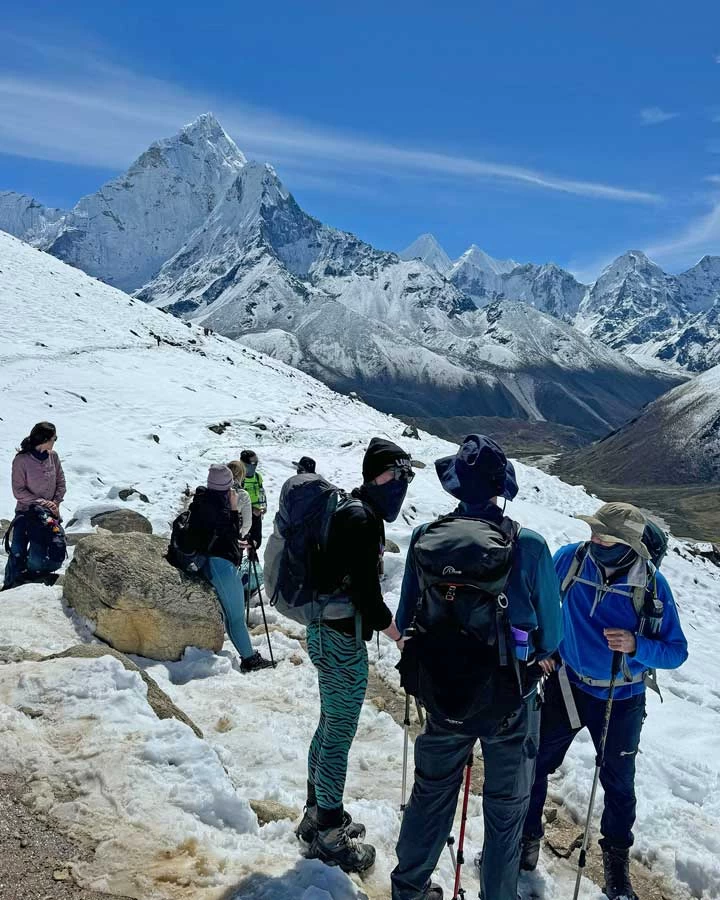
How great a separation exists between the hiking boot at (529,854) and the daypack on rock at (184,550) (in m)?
4.59

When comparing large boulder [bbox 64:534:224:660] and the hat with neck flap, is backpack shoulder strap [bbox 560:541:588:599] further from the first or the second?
large boulder [bbox 64:534:224:660]

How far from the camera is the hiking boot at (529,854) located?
16.4 ft

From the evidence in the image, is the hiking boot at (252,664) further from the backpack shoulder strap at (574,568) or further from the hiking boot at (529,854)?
the backpack shoulder strap at (574,568)

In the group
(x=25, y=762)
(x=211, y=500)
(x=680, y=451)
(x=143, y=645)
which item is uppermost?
(x=680, y=451)

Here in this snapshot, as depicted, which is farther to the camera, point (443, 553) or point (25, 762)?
point (25, 762)

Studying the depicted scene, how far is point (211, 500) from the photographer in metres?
7.80

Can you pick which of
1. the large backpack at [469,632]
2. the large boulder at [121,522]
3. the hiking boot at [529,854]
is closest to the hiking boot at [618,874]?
the hiking boot at [529,854]

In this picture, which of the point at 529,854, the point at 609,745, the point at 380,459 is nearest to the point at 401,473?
the point at 380,459

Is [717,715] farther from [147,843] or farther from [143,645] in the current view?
[147,843]

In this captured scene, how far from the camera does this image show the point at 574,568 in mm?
4848

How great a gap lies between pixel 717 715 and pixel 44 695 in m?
9.34

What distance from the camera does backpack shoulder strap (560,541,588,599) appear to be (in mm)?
4840

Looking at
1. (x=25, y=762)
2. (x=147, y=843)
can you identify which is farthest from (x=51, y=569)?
(x=147, y=843)

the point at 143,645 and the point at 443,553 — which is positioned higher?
the point at 443,553
